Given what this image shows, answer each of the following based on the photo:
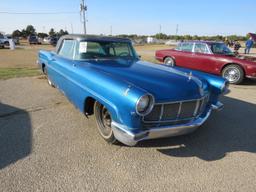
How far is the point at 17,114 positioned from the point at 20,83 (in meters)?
3.00

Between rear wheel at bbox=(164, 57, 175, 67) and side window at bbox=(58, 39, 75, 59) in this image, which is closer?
side window at bbox=(58, 39, 75, 59)

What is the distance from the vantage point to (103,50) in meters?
4.45

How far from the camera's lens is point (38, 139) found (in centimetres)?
348

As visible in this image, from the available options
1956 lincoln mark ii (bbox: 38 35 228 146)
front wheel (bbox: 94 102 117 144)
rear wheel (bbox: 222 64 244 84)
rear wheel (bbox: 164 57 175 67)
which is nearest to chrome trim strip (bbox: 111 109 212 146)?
1956 lincoln mark ii (bbox: 38 35 228 146)

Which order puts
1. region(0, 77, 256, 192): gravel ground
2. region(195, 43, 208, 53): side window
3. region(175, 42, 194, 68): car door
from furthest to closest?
region(175, 42, 194, 68): car door
region(195, 43, 208, 53): side window
region(0, 77, 256, 192): gravel ground

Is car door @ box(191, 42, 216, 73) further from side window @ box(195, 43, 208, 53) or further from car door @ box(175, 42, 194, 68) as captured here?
car door @ box(175, 42, 194, 68)

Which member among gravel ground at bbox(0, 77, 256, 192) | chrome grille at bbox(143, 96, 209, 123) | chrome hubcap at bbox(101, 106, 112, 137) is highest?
chrome grille at bbox(143, 96, 209, 123)

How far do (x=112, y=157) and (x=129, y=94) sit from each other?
976 mm

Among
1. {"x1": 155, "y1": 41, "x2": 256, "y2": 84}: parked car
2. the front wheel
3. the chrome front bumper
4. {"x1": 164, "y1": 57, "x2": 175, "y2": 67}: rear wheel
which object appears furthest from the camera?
{"x1": 164, "y1": 57, "x2": 175, "y2": 67}: rear wheel

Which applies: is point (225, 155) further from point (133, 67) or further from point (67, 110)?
point (67, 110)

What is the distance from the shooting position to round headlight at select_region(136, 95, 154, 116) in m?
2.65

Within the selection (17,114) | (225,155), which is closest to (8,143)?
(17,114)

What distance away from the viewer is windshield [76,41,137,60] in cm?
424

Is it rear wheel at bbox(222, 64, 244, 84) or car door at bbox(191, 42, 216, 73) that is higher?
car door at bbox(191, 42, 216, 73)
